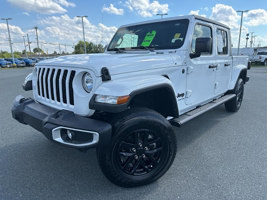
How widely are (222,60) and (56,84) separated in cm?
327

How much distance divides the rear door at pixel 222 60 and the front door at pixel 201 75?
0.23m

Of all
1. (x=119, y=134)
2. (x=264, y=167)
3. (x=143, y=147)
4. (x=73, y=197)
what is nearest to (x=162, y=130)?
(x=143, y=147)

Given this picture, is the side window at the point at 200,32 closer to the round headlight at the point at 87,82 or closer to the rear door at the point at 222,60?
the rear door at the point at 222,60

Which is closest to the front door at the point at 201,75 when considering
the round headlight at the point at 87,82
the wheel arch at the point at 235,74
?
the wheel arch at the point at 235,74

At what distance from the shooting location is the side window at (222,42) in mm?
4095

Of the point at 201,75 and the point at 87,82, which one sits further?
the point at 201,75

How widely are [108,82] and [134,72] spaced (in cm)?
38

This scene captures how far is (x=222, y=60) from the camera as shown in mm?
4172

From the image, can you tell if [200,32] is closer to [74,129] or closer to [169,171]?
[169,171]

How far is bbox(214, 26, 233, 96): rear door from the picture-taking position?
402cm

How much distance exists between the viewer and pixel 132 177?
2.33m

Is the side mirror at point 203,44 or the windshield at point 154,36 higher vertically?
the windshield at point 154,36

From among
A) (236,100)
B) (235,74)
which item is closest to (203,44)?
(235,74)

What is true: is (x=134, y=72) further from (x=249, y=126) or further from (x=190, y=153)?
(x=249, y=126)
